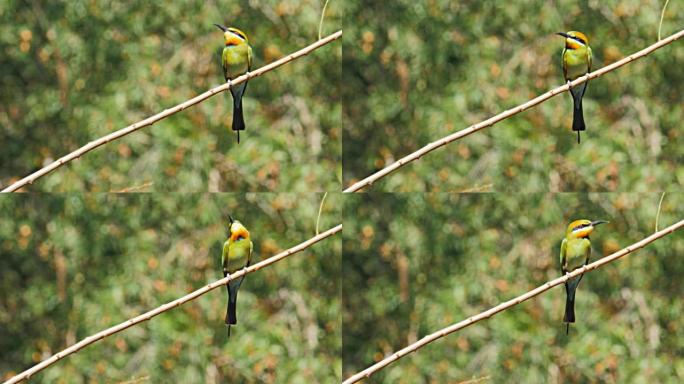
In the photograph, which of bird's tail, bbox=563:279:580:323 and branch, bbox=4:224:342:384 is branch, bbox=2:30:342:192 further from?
bird's tail, bbox=563:279:580:323

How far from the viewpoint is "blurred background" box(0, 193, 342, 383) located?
8.82 feet

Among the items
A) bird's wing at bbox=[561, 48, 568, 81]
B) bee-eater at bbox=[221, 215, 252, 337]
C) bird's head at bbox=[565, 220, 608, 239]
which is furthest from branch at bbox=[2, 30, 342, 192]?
bird's head at bbox=[565, 220, 608, 239]

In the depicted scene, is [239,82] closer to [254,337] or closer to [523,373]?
[254,337]

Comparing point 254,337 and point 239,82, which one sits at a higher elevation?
point 239,82

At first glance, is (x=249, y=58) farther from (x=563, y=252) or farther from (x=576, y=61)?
(x=563, y=252)

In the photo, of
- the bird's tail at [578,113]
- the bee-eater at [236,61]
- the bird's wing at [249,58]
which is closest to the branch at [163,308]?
the bee-eater at [236,61]

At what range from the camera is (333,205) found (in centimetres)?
282

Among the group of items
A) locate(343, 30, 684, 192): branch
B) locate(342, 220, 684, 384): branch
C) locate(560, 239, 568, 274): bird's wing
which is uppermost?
locate(343, 30, 684, 192): branch

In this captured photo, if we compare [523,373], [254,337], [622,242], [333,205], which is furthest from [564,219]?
[254,337]

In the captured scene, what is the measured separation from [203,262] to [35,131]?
1.87 feet

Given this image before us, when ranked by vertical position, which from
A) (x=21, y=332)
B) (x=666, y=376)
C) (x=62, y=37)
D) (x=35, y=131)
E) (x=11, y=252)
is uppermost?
(x=62, y=37)

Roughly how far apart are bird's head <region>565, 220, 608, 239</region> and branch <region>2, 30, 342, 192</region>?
846 millimetres

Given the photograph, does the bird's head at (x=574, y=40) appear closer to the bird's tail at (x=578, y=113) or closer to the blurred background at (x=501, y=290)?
the bird's tail at (x=578, y=113)

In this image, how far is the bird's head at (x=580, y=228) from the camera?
2.82 meters
